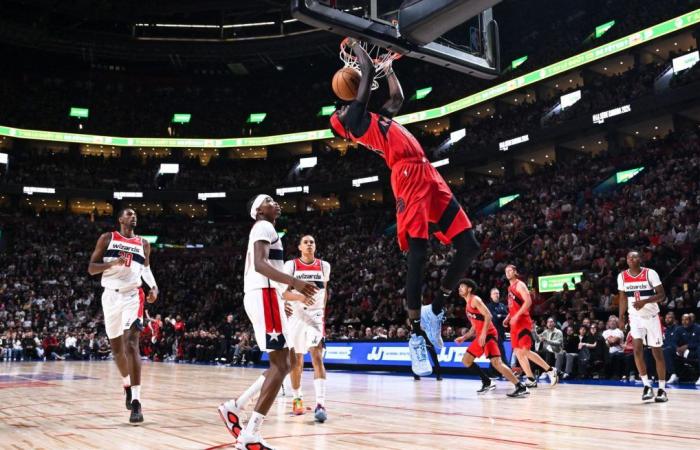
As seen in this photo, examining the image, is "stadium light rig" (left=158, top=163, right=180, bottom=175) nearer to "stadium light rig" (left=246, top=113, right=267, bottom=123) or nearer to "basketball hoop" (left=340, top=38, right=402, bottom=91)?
"stadium light rig" (left=246, top=113, right=267, bottom=123)

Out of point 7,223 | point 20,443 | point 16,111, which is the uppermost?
point 16,111

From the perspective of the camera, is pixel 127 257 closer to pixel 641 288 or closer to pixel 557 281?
pixel 641 288

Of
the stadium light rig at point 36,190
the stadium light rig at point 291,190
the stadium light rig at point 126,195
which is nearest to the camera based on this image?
the stadium light rig at point 36,190

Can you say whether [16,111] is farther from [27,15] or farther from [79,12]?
[79,12]

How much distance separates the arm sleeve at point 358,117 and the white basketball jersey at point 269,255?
1.01m

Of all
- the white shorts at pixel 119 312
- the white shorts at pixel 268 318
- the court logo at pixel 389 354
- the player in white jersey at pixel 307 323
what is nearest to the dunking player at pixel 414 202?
the white shorts at pixel 268 318

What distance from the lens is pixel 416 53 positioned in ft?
18.7

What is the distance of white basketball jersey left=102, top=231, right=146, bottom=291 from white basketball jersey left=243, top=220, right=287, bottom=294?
277 centimetres

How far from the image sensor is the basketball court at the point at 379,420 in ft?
16.9

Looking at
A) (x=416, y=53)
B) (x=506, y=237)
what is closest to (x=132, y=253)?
(x=416, y=53)

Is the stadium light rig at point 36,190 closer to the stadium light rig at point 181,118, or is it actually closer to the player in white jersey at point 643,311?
the stadium light rig at point 181,118

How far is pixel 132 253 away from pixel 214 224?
1409 inches

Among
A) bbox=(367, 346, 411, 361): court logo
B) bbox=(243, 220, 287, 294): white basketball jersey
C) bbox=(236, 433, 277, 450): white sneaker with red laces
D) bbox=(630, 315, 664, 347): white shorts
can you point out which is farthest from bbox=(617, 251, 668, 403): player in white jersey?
bbox=(367, 346, 411, 361): court logo

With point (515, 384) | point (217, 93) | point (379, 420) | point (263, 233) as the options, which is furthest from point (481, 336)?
point (217, 93)
